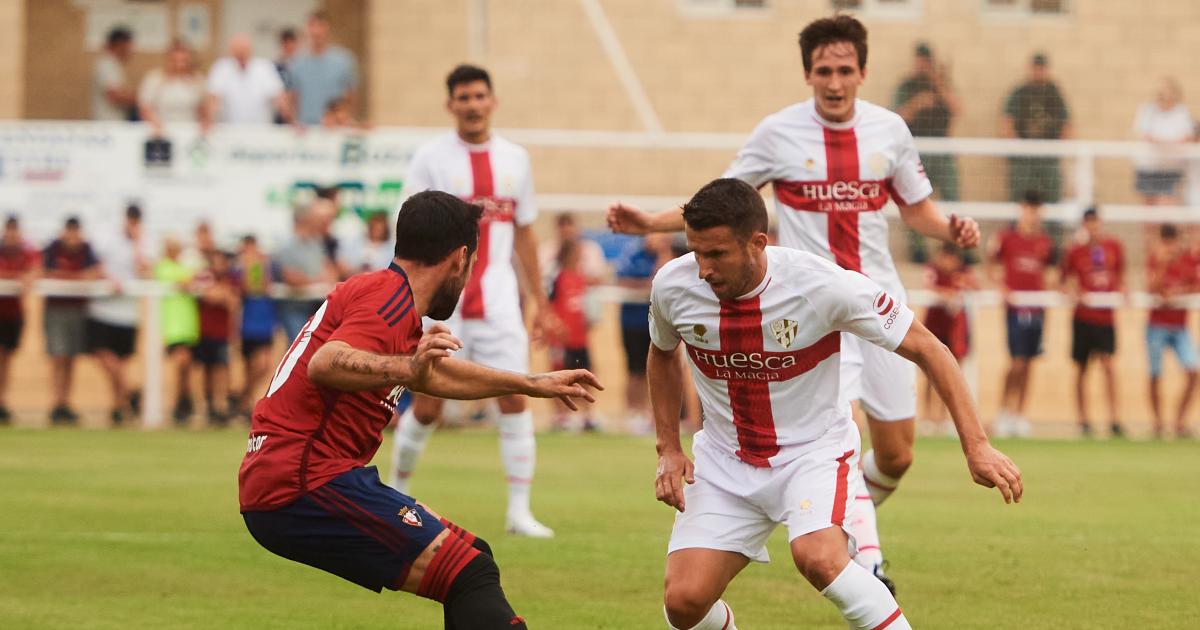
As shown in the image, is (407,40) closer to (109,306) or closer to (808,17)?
(808,17)

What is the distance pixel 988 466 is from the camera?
5.71m

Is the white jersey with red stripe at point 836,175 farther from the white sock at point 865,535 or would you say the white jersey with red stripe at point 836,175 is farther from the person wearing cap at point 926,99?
the person wearing cap at point 926,99

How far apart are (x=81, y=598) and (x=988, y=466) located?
14.6 feet

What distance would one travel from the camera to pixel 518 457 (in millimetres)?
10281

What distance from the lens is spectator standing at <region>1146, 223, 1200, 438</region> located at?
18781 millimetres

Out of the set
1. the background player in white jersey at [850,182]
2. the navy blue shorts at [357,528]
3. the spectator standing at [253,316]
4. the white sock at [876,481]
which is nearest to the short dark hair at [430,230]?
the navy blue shorts at [357,528]

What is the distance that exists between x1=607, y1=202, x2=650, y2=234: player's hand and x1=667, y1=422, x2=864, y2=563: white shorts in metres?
1.71

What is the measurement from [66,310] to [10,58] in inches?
259

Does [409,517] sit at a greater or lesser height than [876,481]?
greater

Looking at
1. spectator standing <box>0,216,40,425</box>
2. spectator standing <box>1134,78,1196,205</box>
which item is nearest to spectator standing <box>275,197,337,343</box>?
spectator standing <box>0,216,40,425</box>

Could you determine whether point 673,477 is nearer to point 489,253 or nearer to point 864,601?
point 864,601

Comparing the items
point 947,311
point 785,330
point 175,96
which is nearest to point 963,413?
point 785,330

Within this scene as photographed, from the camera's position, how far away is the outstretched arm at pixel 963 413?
→ 18.7 ft

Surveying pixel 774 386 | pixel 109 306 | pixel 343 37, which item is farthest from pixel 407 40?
pixel 774 386
